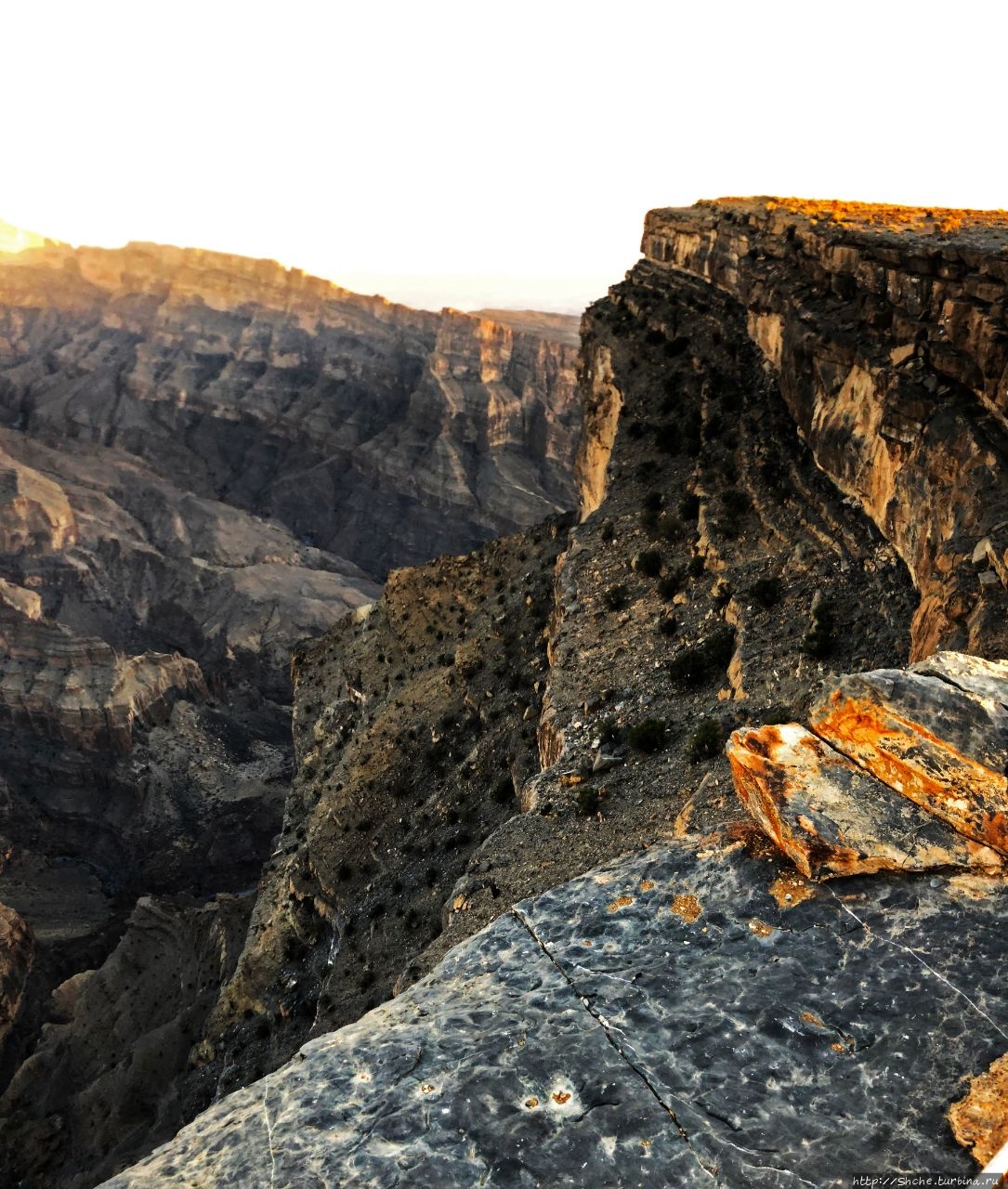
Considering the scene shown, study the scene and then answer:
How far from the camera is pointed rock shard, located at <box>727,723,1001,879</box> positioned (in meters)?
10.8

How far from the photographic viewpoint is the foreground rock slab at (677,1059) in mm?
9219

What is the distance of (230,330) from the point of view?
186 m

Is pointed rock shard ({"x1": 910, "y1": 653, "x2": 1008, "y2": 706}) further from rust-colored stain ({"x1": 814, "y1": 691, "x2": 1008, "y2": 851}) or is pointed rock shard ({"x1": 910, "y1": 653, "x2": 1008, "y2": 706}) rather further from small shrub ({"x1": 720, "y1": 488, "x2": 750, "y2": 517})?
small shrub ({"x1": 720, "y1": 488, "x2": 750, "y2": 517})

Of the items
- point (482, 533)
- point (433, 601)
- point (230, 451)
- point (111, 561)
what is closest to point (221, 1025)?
point (433, 601)

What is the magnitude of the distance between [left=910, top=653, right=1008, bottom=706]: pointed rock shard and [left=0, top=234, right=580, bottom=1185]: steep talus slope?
33.0 metres

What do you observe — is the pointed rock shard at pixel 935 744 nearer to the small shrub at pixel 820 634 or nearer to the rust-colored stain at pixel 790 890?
the rust-colored stain at pixel 790 890

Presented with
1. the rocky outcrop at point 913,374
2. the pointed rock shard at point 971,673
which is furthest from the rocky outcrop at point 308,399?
the pointed rock shard at point 971,673

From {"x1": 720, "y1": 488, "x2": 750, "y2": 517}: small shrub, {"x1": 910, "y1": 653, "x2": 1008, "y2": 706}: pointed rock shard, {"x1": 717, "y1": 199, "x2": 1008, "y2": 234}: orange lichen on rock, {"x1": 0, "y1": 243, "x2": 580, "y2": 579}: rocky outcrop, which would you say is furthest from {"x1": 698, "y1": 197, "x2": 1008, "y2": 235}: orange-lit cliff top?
{"x1": 0, "y1": 243, "x2": 580, "y2": 579}: rocky outcrop

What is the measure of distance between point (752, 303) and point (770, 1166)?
30.4 m

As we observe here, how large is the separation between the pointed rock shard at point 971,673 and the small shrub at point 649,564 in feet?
57.8

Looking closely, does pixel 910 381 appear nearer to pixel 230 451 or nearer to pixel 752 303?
pixel 752 303

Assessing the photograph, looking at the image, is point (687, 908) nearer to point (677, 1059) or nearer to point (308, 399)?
point (677, 1059)

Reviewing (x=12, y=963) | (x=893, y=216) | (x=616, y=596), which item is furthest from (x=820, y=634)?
(x=12, y=963)

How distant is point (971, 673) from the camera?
37.7 feet
